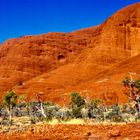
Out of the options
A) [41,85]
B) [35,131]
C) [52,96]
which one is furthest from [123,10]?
[35,131]

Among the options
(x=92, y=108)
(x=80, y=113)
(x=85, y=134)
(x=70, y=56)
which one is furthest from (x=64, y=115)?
(x=70, y=56)

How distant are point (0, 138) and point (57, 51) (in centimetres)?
14008

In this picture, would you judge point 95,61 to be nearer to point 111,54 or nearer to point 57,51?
point 111,54

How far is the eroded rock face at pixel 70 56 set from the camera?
87875 mm

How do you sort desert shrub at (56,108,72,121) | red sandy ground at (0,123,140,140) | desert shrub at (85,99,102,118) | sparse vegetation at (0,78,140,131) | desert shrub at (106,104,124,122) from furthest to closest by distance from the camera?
desert shrub at (85,99,102,118) → desert shrub at (56,108,72,121) → sparse vegetation at (0,78,140,131) → desert shrub at (106,104,124,122) → red sandy ground at (0,123,140,140)

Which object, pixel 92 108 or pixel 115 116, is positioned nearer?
pixel 115 116

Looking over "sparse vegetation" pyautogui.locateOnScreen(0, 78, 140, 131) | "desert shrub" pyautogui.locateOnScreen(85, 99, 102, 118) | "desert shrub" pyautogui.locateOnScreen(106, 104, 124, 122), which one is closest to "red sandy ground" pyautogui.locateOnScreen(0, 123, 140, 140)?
"sparse vegetation" pyautogui.locateOnScreen(0, 78, 140, 131)

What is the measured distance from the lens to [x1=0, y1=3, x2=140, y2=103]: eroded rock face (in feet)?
288

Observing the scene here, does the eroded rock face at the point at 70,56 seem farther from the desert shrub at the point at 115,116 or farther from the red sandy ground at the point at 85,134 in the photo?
the red sandy ground at the point at 85,134

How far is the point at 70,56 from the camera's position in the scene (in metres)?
151

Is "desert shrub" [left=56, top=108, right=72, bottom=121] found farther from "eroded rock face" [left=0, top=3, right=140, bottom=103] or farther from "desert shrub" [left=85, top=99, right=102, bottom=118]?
"eroded rock face" [left=0, top=3, right=140, bottom=103]

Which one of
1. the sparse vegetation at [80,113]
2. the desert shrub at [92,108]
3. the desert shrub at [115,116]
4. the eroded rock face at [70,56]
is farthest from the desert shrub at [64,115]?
the eroded rock face at [70,56]

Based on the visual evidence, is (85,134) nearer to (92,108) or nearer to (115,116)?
(115,116)

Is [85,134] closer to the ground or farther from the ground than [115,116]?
closer to the ground
